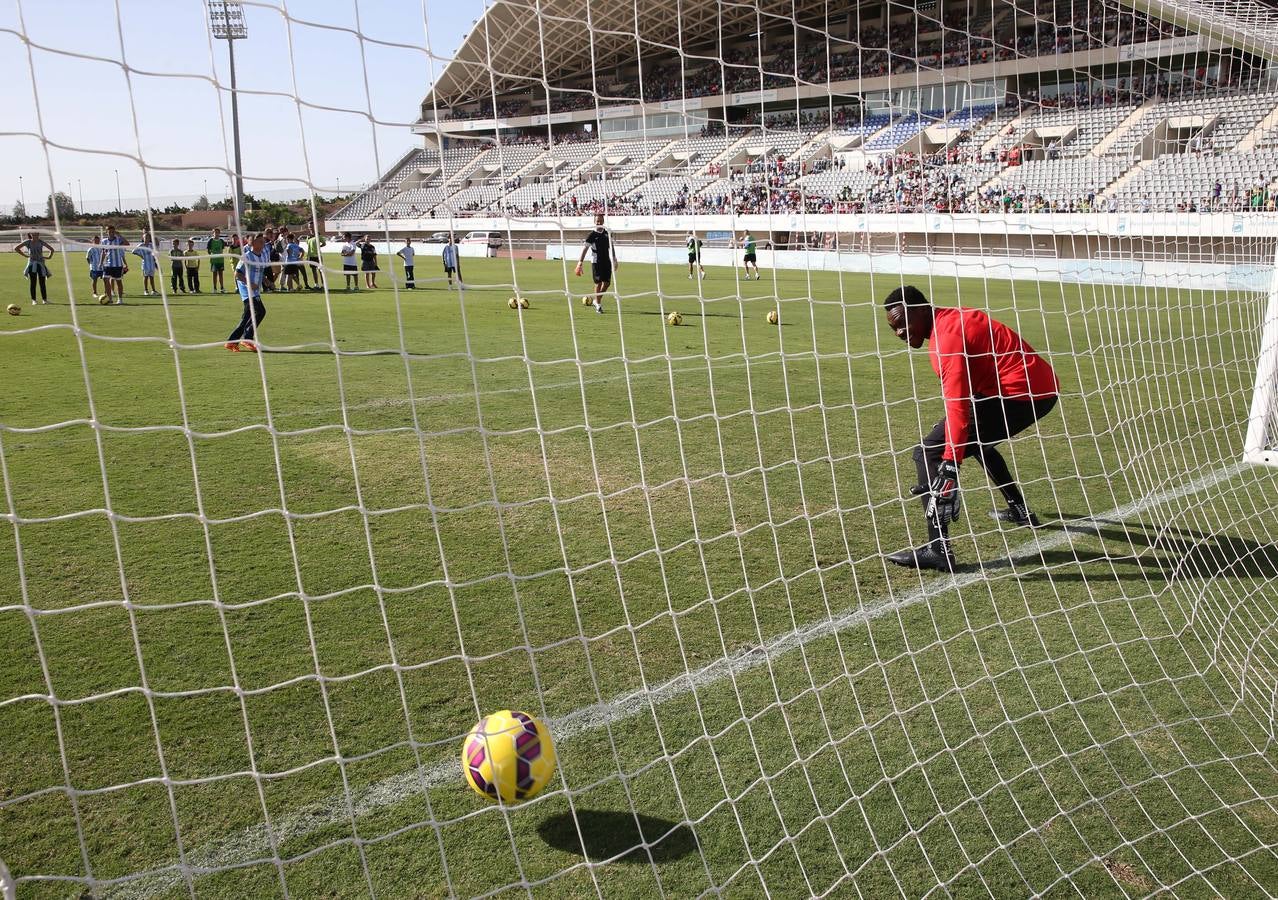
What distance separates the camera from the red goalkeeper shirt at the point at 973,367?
5.01 metres

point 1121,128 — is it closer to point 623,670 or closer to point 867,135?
point 867,135

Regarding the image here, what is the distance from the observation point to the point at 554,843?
293cm

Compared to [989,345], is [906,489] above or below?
below

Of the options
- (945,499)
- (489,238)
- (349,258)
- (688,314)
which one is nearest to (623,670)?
(945,499)

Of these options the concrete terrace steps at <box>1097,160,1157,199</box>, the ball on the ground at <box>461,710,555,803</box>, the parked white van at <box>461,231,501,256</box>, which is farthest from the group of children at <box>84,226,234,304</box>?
the concrete terrace steps at <box>1097,160,1157,199</box>

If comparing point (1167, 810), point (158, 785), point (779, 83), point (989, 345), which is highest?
point (779, 83)

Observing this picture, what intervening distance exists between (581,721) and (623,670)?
0.44m

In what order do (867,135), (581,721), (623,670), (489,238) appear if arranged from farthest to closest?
(489,238), (867,135), (623,670), (581,721)

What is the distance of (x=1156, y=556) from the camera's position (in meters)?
5.32

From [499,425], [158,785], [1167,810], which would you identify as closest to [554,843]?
[158,785]

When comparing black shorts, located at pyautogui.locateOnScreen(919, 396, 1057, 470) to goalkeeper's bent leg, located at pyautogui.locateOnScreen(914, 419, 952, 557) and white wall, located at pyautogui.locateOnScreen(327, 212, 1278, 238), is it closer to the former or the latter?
goalkeeper's bent leg, located at pyautogui.locateOnScreen(914, 419, 952, 557)

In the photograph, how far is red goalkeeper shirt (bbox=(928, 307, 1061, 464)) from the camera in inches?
197

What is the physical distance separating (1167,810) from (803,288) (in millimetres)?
21243

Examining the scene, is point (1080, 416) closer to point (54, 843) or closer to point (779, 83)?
point (54, 843)
